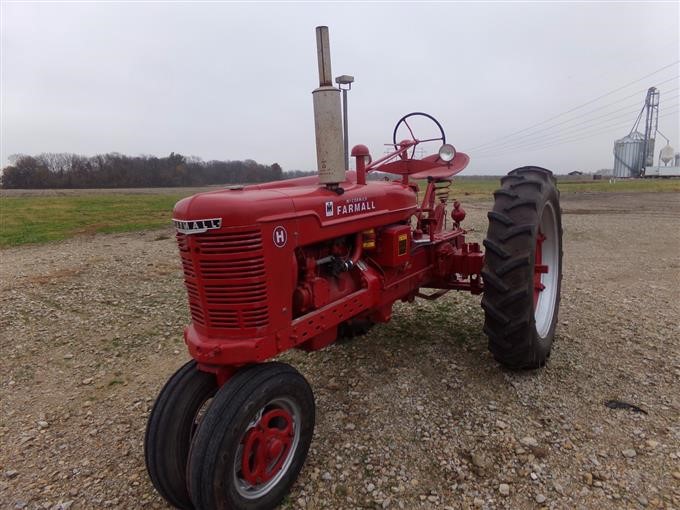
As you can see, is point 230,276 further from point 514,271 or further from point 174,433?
point 514,271

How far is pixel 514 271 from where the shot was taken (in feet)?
9.87

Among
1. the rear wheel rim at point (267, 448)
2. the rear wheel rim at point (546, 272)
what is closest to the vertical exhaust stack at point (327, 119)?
the rear wheel rim at point (267, 448)

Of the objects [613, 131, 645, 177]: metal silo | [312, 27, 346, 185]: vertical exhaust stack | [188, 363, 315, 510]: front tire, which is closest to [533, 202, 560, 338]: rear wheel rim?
[312, 27, 346, 185]: vertical exhaust stack

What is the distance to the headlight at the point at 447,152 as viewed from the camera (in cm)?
397

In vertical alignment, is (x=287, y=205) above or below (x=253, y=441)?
above

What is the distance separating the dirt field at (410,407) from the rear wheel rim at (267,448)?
0.20m

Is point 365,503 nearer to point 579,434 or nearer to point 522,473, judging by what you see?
point 522,473

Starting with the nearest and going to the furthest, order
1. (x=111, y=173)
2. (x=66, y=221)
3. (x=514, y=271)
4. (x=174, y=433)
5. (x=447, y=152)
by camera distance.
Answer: (x=174, y=433)
(x=514, y=271)
(x=447, y=152)
(x=66, y=221)
(x=111, y=173)

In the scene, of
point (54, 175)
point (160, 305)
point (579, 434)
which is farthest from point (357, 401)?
point (54, 175)

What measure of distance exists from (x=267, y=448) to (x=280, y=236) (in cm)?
102

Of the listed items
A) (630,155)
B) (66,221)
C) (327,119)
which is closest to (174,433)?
(327,119)

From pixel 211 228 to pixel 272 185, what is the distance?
1179 mm

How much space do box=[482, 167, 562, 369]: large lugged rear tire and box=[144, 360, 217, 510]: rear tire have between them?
1965 millimetres

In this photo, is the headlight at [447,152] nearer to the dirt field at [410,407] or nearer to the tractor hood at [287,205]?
the tractor hood at [287,205]
